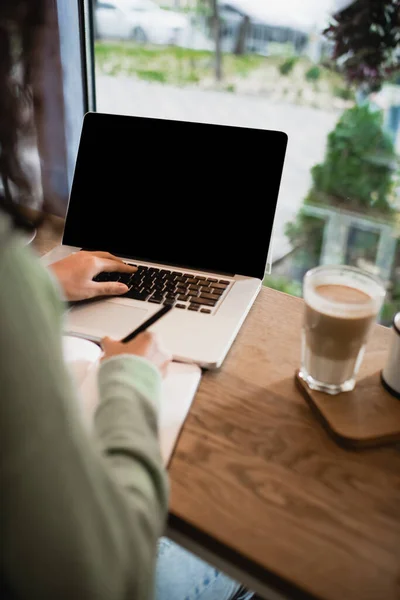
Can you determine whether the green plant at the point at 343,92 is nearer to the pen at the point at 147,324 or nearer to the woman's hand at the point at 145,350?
the pen at the point at 147,324

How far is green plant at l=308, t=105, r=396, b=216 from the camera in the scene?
136cm

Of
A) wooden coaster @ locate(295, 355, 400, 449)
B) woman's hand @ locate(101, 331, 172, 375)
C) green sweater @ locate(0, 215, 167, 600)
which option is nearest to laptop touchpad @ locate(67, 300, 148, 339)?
woman's hand @ locate(101, 331, 172, 375)

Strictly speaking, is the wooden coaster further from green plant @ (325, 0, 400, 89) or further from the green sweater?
green plant @ (325, 0, 400, 89)

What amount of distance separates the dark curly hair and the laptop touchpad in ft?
1.57

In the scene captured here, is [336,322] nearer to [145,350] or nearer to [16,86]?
[145,350]

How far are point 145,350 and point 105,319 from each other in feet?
0.62

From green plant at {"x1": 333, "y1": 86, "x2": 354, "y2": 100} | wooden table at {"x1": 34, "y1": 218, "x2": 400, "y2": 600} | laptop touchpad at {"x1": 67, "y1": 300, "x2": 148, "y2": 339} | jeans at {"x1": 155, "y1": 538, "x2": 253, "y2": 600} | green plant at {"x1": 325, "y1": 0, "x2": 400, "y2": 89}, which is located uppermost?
green plant at {"x1": 325, "y1": 0, "x2": 400, "y2": 89}

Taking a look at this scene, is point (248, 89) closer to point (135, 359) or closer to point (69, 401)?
point (135, 359)

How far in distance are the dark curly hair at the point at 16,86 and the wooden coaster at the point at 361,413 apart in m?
0.86

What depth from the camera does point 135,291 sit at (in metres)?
0.86

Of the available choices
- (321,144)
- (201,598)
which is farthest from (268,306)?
(321,144)

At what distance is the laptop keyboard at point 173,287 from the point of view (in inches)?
32.8

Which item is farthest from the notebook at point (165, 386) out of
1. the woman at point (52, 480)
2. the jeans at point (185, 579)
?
the jeans at point (185, 579)

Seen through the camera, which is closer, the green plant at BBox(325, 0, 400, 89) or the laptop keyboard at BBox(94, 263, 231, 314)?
the laptop keyboard at BBox(94, 263, 231, 314)
